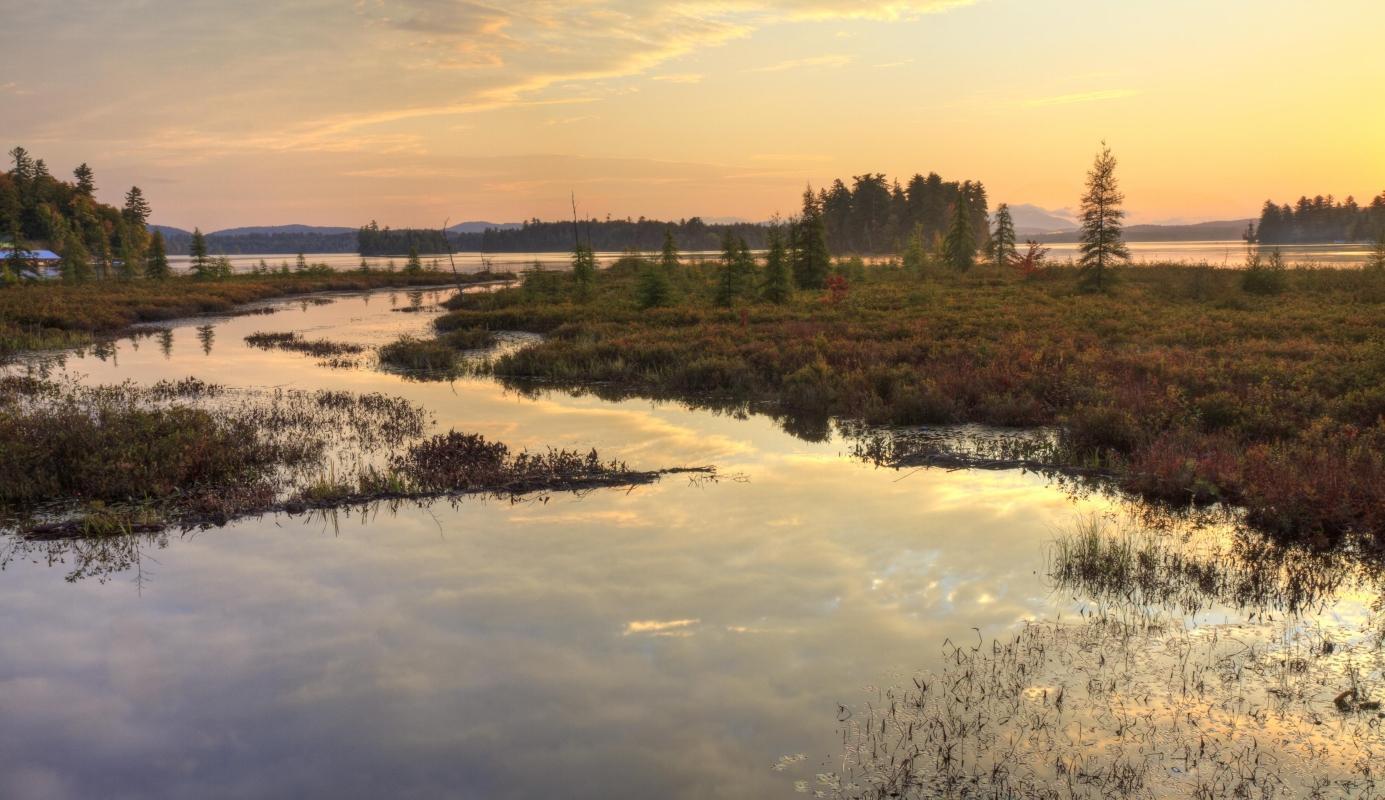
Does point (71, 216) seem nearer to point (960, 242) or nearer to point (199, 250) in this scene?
point (199, 250)

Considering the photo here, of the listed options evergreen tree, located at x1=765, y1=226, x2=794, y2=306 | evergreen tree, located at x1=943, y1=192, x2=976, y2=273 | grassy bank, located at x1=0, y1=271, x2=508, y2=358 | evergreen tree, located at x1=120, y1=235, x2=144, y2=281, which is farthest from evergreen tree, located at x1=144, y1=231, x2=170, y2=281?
evergreen tree, located at x1=943, y1=192, x2=976, y2=273

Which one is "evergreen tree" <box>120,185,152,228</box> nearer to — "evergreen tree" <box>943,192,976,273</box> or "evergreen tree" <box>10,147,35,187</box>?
"evergreen tree" <box>10,147,35,187</box>

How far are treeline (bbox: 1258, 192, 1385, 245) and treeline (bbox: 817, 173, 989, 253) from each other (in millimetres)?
79098

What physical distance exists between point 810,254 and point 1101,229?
1668 centimetres

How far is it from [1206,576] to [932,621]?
3099 millimetres

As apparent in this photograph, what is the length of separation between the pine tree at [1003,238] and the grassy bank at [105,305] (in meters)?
58.7

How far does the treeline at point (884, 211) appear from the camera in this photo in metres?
134

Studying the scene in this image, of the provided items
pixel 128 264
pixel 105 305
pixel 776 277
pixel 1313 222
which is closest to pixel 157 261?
pixel 128 264

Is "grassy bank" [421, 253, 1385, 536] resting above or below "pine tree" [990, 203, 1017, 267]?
below

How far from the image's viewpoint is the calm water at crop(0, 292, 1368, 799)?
5.34 meters

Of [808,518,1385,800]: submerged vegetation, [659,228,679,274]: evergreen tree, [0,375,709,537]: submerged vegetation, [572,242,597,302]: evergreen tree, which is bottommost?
[808,518,1385,800]: submerged vegetation

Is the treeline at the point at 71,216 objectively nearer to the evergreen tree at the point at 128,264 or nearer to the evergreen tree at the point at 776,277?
the evergreen tree at the point at 128,264

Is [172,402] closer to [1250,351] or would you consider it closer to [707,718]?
[707,718]

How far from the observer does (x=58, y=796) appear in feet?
16.7
